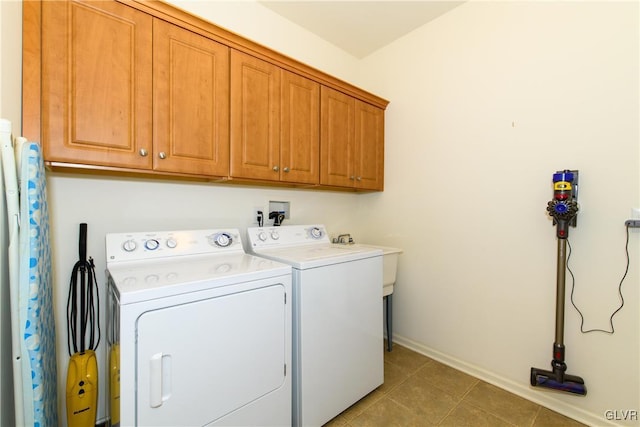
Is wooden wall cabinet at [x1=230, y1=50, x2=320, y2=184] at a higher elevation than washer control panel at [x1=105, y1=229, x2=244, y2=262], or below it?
higher

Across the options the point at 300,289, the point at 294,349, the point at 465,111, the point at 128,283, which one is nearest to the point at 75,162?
the point at 128,283

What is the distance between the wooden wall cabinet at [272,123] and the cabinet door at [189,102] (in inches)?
3.0

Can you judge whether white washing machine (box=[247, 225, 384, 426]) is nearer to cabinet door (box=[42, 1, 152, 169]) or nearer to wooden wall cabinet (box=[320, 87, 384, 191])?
wooden wall cabinet (box=[320, 87, 384, 191])

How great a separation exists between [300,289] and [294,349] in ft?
1.06

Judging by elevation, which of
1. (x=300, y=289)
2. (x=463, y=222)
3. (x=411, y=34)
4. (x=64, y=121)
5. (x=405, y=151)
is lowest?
(x=300, y=289)

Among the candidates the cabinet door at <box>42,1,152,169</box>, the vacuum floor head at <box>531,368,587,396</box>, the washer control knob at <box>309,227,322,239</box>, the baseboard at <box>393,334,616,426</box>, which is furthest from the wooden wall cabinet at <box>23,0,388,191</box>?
the vacuum floor head at <box>531,368,587,396</box>

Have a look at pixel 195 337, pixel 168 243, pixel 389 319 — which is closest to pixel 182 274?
pixel 195 337

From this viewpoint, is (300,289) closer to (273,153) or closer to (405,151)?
(273,153)

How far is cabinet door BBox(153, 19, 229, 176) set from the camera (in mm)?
1384

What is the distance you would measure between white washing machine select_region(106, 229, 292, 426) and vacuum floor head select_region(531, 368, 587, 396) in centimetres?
146

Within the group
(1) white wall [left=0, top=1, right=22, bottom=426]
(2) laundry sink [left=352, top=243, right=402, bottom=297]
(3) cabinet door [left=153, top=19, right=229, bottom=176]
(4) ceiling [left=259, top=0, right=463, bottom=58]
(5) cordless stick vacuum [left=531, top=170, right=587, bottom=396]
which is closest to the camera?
(1) white wall [left=0, top=1, right=22, bottom=426]

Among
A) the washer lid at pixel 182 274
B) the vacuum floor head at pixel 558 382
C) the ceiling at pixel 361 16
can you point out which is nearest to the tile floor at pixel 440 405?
the vacuum floor head at pixel 558 382

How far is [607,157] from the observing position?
4.87ft

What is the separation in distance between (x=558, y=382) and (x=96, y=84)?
2837 millimetres
